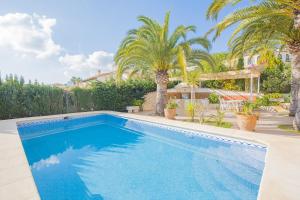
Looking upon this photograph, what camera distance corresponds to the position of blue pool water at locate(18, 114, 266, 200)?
460 cm

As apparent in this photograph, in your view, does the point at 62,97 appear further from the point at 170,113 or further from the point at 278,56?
the point at 278,56

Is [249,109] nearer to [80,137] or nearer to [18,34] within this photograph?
[80,137]

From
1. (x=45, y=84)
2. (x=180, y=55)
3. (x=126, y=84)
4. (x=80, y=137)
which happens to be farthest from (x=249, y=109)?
(x=45, y=84)

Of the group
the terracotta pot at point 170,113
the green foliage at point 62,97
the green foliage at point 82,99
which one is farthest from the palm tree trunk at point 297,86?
the green foliage at point 82,99

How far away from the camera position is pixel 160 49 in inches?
537

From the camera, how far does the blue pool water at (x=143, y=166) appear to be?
460 cm

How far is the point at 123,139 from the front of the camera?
972 centimetres

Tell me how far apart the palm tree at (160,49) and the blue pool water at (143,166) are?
5.52 m

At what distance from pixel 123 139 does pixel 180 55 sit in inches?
236

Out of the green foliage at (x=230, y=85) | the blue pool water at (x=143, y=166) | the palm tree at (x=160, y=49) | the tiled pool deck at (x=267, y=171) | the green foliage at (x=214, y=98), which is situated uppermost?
the palm tree at (x=160, y=49)

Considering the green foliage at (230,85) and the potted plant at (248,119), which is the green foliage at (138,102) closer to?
the potted plant at (248,119)

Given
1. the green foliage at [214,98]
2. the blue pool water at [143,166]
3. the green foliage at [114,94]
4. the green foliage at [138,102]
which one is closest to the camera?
the blue pool water at [143,166]

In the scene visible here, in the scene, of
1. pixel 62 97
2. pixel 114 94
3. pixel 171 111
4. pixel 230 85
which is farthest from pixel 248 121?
pixel 230 85

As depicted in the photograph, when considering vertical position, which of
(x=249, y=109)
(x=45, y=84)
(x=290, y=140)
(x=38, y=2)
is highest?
(x=38, y=2)
